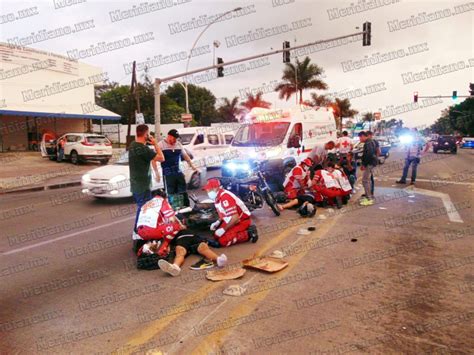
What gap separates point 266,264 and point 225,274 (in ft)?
2.00

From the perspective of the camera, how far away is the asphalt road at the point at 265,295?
3441mm

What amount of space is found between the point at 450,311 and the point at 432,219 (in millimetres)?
4352

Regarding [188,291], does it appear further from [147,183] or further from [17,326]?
[147,183]

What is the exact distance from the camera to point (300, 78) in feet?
148

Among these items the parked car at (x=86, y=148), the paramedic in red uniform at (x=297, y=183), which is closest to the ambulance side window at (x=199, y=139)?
the parked car at (x=86, y=148)

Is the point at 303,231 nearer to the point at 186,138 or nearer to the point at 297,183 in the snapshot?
the point at 297,183

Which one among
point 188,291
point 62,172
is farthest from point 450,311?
point 62,172

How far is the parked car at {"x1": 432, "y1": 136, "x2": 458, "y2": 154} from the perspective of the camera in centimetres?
3319

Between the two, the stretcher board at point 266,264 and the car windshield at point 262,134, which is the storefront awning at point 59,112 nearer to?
the car windshield at point 262,134

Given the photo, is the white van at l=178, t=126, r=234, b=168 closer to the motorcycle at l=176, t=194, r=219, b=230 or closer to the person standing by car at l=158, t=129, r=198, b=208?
the person standing by car at l=158, t=129, r=198, b=208

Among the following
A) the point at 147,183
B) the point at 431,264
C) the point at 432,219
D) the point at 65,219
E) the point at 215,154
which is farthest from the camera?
the point at 215,154

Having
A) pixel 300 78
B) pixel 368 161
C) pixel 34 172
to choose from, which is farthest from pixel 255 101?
pixel 368 161

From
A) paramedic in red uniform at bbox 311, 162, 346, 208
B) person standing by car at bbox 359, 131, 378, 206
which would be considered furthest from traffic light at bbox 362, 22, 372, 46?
paramedic in red uniform at bbox 311, 162, 346, 208

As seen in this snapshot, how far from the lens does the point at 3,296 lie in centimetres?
459
